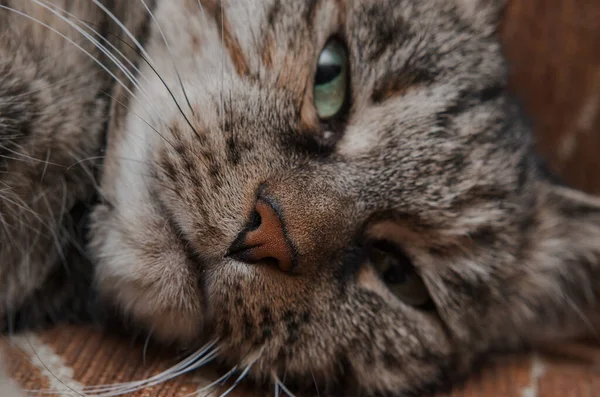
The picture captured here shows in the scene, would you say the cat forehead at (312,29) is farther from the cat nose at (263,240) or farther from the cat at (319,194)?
the cat nose at (263,240)

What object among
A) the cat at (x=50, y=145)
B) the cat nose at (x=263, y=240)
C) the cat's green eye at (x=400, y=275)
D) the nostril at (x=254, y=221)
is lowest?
the cat's green eye at (x=400, y=275)

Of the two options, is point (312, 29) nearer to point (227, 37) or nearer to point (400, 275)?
point (227, 37)

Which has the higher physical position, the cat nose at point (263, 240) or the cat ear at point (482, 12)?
the cat ear at point (482, 12)

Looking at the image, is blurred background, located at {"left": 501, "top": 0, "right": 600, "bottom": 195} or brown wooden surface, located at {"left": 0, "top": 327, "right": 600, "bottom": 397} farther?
blurred background, located at {"left": 501, "top": 0, "right": 600, "bottom": 195}

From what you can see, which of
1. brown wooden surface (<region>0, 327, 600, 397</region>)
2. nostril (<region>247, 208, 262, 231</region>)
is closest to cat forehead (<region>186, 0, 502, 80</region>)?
nostril (<region>247, 208, 262, 231</region>)

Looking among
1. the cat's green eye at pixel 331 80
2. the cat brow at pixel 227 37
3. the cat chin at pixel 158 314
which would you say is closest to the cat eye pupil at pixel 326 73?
the cat's green eye at pixel 331 80

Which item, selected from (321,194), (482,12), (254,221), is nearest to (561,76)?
(482,12)

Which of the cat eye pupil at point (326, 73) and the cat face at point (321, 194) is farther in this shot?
the cat eye pupil at point (326, 73)

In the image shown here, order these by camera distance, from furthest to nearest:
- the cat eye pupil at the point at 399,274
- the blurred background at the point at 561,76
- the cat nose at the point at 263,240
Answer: the blurred background at the point at 561,76 → the cat eye pupil at the point at 399,274 → the cat nose at the point at 263,240

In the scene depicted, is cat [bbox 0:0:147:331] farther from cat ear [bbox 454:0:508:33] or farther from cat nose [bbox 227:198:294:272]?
cat ear [bbox 454:0:508:33]
